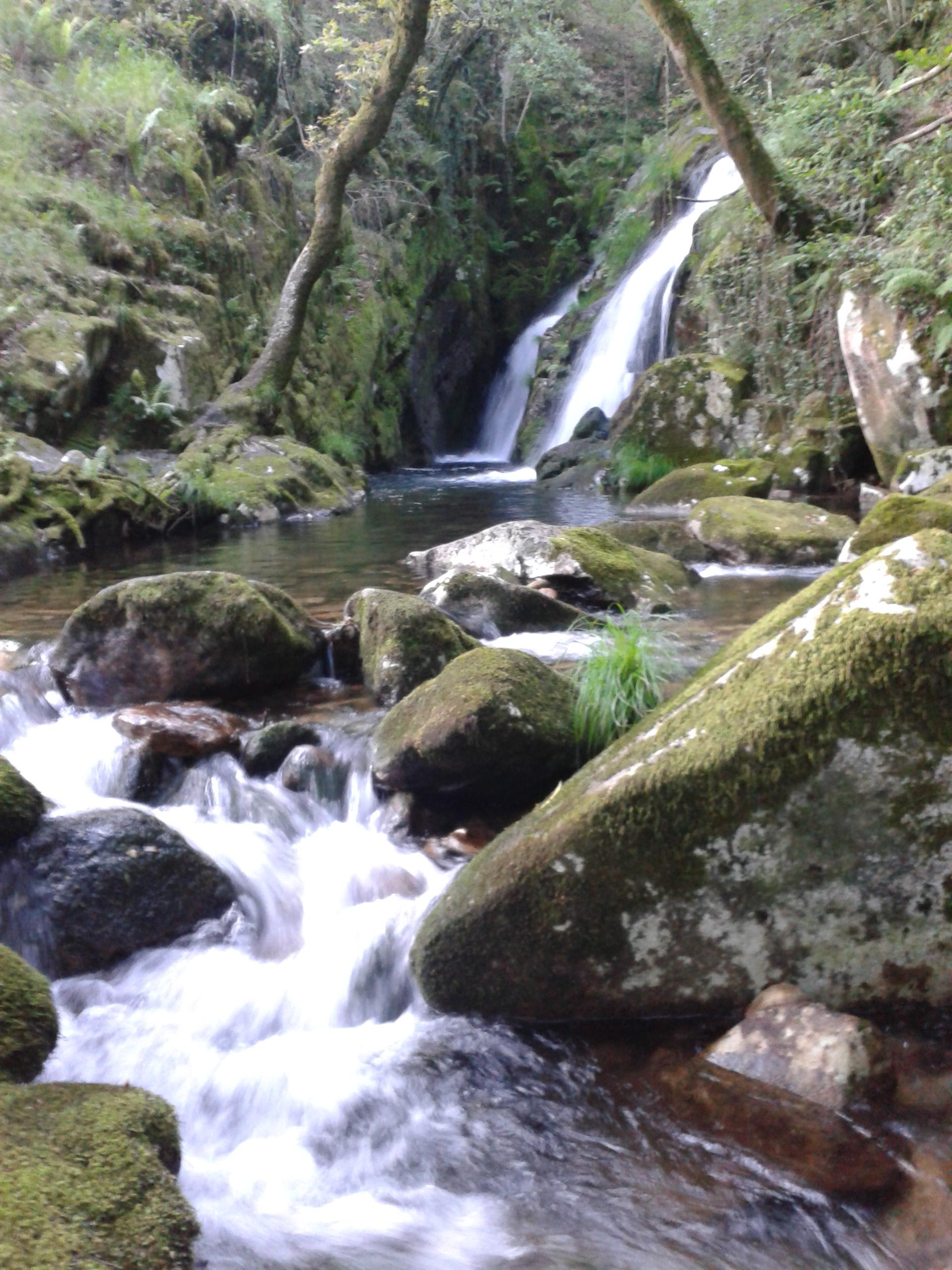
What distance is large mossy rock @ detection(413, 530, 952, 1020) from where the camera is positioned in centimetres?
286

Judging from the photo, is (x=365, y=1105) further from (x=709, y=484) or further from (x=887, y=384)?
(x=709, y=484)

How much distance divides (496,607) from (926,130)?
702 cm

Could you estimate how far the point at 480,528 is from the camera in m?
11.3

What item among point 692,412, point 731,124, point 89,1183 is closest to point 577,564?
point 89,1183

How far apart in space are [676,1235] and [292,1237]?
0.95 metres

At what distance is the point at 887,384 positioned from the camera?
1047cm

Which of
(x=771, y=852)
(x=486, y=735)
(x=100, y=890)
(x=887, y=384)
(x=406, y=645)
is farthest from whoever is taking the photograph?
(x=887, y=384)

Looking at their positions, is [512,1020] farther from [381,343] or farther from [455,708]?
[381,343]

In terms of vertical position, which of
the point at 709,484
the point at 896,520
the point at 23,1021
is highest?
the point at 709,484

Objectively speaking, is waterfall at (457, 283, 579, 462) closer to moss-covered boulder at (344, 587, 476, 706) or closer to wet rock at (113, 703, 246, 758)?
moss-covered boulder at (344, 587, 476, 706)

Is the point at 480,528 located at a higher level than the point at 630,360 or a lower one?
lower

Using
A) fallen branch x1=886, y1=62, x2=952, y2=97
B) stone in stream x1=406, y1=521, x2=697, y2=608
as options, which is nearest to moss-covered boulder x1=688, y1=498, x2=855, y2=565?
stone in stream x1=406, y1=521, x2=697, y2=608

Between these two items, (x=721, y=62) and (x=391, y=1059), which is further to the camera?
(x=721, y=62)

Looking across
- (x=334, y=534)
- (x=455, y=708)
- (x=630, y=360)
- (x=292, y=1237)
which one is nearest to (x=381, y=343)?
(x=630, y=360)
